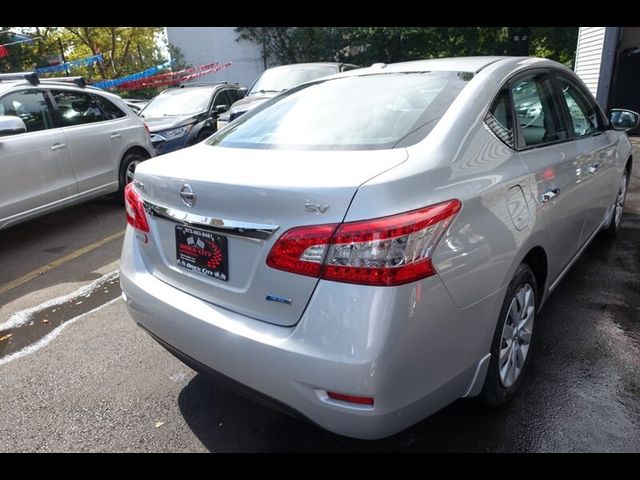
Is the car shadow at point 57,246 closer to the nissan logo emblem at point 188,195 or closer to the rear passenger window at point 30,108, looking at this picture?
the rear passenger window at point 30,108

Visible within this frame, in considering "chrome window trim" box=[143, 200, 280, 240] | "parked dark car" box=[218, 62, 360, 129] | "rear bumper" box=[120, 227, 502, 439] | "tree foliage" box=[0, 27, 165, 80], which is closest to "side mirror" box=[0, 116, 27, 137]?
"chrome window trim" box=[143, 200, 280, 240]

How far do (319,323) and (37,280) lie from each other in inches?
141

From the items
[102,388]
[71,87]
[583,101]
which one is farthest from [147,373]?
[71,87]

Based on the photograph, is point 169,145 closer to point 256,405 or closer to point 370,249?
point 256,405

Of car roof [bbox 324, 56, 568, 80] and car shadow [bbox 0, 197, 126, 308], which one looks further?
car shadow [bbox 0, 197, 126, 308]

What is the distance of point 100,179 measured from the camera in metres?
5.76

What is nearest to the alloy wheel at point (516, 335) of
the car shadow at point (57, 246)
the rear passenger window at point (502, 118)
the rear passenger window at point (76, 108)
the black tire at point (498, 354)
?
the black tire at point (498, 354)

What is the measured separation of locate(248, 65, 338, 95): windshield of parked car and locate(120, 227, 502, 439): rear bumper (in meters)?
7.41

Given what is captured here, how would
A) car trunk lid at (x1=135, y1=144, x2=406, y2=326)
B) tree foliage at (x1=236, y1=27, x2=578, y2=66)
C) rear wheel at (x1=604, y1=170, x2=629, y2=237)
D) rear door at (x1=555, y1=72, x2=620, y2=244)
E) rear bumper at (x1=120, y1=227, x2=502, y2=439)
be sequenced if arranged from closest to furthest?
rear bumper at (x1=120, y1=227, x2=502, y2=439)
car trunk lid at (x1=135, y1=144, x2=406, y2=326)
rear door at (x1=555, y1=72, x2=620, y2=244)
rear wheel at (x1=604, y1=170, x2=629, y2=237)
tree foliage at (x1=236, y1=27, x2=578, y2=66)

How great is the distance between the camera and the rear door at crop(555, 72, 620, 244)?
305 centimetres

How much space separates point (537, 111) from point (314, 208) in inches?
67.8

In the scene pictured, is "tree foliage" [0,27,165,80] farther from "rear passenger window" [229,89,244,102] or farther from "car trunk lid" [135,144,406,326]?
"car trunk lid" [135,144,406,326]

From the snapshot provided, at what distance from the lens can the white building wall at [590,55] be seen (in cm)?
1107

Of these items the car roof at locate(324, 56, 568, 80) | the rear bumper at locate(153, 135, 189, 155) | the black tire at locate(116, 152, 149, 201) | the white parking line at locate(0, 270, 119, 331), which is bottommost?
the white parking line at locate(0, 270, 119, 331)
